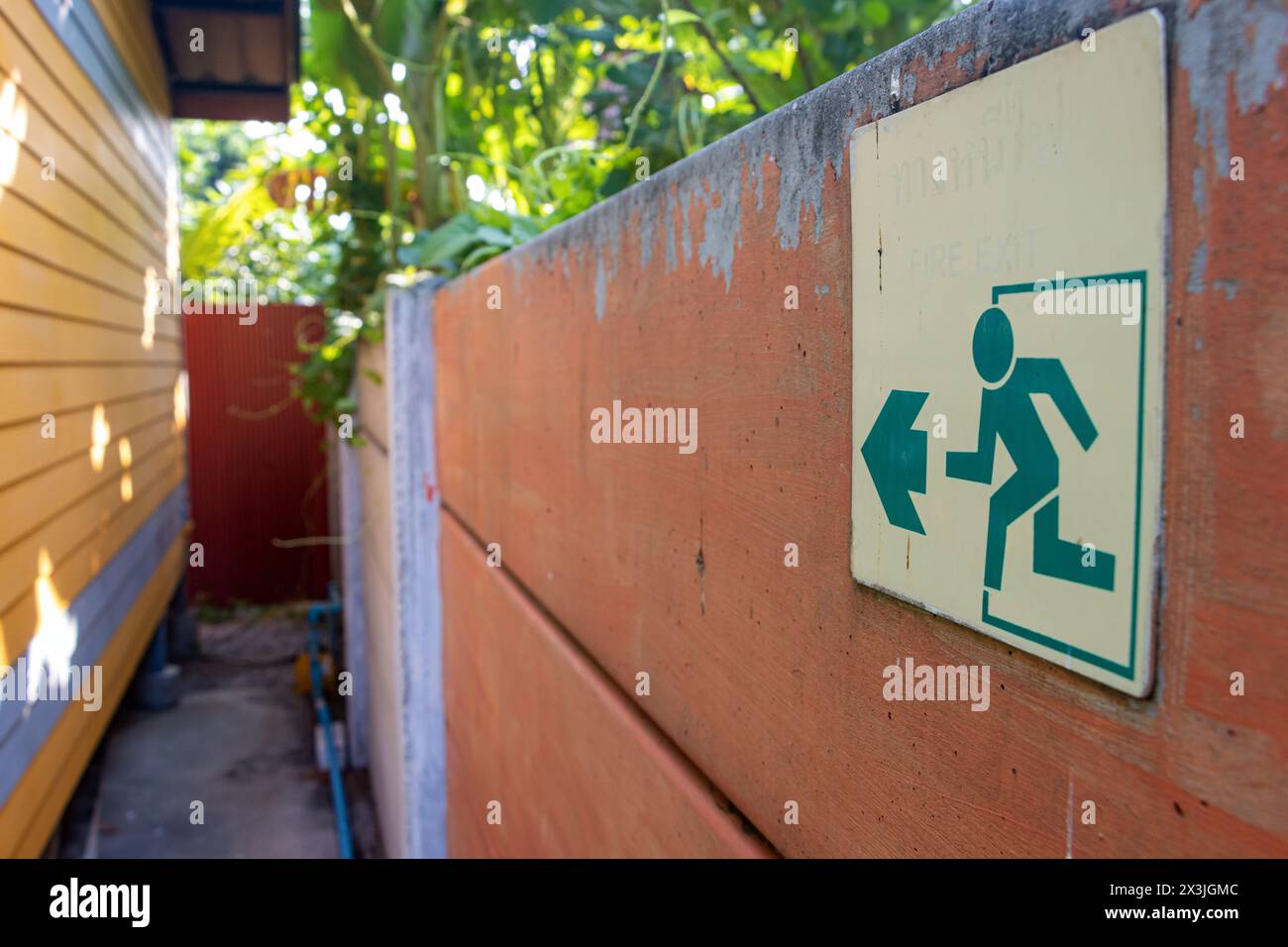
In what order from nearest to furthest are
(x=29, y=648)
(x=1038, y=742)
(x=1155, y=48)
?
(x=1155, y=48)
(x=1038, y=742)
(x=29, y=648)

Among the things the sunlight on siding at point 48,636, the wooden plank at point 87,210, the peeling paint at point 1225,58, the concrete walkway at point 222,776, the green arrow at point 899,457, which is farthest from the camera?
the concrete walkway at point 222,776

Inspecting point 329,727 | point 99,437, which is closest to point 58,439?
point 99,437

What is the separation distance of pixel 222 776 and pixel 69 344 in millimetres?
3263

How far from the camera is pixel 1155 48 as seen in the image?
0.56m

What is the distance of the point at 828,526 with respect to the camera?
3.08 ft

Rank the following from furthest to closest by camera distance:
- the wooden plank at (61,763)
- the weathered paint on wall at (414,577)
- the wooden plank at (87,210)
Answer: the weathered paint on wall at (414,577) → the wooden plank at (87,210) → the wooden plank at (61,763)

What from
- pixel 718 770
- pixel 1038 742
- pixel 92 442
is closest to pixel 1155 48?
pixel 1038 742

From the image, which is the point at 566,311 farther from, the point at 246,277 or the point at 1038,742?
the point at 246,277

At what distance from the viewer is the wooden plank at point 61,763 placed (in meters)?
2.73

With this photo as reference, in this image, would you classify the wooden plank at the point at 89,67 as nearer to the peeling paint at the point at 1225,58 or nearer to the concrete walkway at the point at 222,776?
the peeling paint at the point at 1225,58

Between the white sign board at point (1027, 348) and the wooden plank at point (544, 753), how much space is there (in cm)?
51

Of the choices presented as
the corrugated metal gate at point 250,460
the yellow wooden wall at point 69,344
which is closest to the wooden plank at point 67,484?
the yellow wooden wall at point 69,344

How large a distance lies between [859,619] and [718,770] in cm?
40
